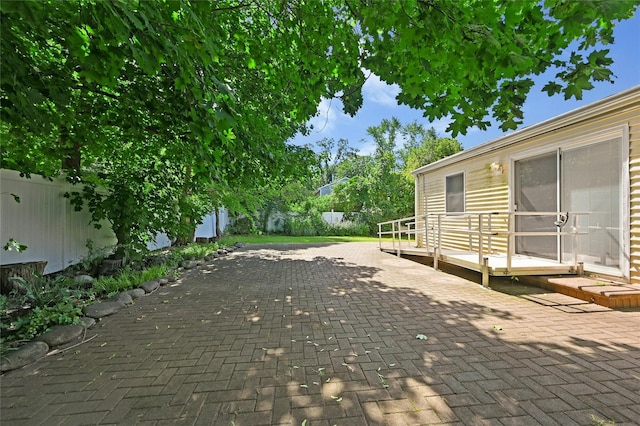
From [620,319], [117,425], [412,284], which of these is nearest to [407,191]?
[412,284]

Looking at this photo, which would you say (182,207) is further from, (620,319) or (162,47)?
(620,319)

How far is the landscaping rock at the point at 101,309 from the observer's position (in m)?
3.68

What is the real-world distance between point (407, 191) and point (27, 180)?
19853mm

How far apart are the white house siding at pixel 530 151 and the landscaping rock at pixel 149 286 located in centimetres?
766

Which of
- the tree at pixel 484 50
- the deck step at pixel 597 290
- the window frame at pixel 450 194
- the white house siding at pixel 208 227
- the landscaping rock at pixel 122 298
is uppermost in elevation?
the tree at pixel 484 50

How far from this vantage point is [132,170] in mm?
6402

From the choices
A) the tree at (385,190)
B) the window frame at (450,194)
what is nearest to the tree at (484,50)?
the window frame at (450,194)

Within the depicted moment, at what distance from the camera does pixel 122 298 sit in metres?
4.24

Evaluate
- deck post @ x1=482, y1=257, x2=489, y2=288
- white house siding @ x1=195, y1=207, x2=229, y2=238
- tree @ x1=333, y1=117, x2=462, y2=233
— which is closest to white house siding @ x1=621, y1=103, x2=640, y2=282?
deck post @ x1=482, y1=257, x2=489, y2=288

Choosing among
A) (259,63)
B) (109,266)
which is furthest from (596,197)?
(109,266)

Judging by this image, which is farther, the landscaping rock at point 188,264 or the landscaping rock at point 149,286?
the landscaping rock at point 188,264

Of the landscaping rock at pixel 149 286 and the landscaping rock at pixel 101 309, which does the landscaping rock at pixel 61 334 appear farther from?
the landscaping rock at pixel 149 286

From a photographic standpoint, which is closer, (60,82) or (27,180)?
(60,82)

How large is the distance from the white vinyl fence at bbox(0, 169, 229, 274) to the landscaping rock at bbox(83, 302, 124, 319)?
1.85 m
